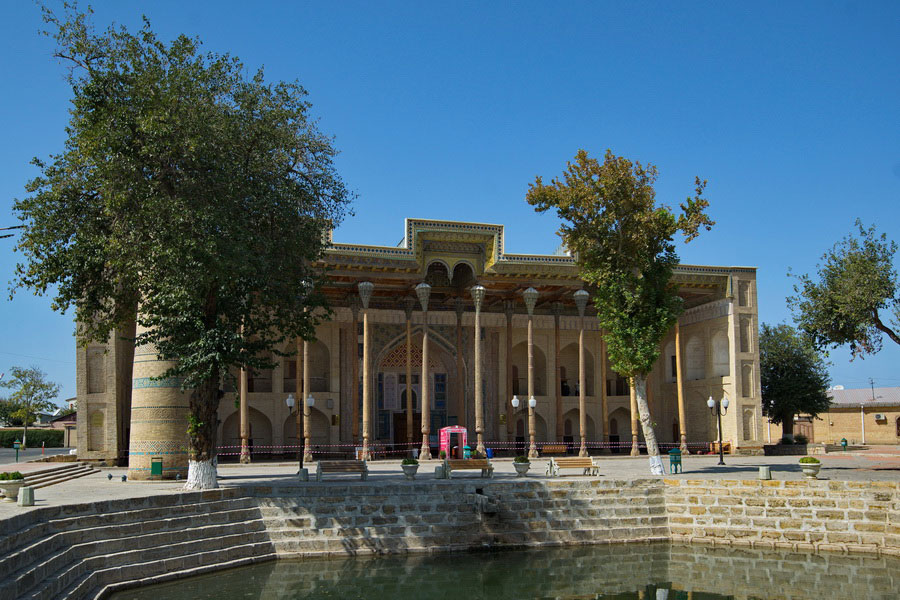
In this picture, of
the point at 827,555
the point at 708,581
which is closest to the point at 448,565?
the point at 708,581

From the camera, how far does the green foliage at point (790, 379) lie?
1457 inches

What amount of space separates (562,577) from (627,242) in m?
10.5

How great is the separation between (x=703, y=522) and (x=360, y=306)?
58.2ft

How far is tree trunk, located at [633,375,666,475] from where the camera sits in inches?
840

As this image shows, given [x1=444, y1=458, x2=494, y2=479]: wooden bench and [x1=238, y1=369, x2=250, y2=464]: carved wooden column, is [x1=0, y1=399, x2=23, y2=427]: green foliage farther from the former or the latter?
[x1=444, y1=458, x2=494, y2=479]: wooden bench

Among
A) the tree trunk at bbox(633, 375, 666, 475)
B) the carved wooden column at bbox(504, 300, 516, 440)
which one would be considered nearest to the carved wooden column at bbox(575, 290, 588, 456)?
the carved wooden column at bbox(504, 300, 516, 440)

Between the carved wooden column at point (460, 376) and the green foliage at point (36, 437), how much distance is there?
30584mm

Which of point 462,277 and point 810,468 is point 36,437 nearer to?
point 462,277

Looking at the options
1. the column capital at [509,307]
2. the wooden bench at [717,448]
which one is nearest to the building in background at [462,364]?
the column capital at [509,307]

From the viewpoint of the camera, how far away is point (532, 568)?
623 inches

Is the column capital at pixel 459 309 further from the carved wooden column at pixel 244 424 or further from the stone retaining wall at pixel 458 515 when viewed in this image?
the stone retaining wall at pixel 458 515

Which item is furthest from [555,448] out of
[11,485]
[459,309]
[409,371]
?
[11,485]

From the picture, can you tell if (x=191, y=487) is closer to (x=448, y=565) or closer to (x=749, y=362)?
(x=448, y=565)

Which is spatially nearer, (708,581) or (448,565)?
(708,581)
